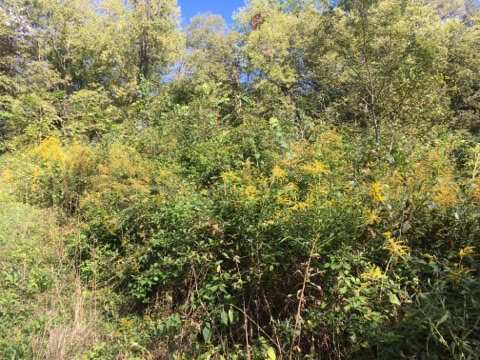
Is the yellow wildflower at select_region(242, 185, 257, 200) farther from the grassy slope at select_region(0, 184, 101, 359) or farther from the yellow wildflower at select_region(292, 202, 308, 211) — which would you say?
the grassy slope at select_region(0, 184, 101, 359)

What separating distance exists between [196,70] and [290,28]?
5345 mm

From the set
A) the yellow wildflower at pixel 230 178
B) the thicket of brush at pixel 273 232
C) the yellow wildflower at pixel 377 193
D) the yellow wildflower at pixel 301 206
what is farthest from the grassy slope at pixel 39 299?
the yellow wildflower at pixel 377 193

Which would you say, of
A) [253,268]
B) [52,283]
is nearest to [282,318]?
[253,268]

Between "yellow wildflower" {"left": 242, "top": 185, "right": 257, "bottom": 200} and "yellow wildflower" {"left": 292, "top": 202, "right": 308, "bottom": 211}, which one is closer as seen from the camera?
"yellow wildflower" {"left": 292, "top": 202, "right": 308, "bottom": 211}

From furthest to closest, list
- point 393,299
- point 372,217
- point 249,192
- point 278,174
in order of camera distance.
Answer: point 278,174 < point 249,192 < point 372,217 < point 393,299

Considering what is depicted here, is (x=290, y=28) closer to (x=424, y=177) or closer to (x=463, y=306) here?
(x=424, y=177)

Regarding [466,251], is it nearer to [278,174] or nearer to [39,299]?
[278,174]

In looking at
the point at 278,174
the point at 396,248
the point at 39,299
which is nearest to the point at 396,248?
the point at 396,248

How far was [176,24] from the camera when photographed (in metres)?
16.4

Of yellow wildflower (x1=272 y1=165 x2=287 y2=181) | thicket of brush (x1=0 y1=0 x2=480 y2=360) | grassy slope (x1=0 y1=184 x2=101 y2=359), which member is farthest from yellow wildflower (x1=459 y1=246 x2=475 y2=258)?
grassy slope (x1=0 y1=184 x2=101 y2=359)

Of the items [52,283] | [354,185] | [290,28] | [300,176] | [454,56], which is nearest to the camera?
[354,185]

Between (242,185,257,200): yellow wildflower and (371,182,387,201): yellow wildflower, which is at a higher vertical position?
(242,185,257,200): yellow wildflower

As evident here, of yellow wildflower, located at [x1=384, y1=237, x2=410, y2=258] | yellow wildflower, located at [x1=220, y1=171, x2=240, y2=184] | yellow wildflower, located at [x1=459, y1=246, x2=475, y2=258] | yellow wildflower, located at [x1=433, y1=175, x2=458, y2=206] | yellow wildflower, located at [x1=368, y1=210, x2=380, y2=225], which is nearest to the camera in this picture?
yellow wildflower, located at [x1=459, y1=246, x2=475, y2=258]

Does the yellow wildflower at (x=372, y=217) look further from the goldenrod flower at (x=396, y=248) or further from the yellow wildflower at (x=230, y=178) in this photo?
the yellow wildflower at (x=230, y=178)
